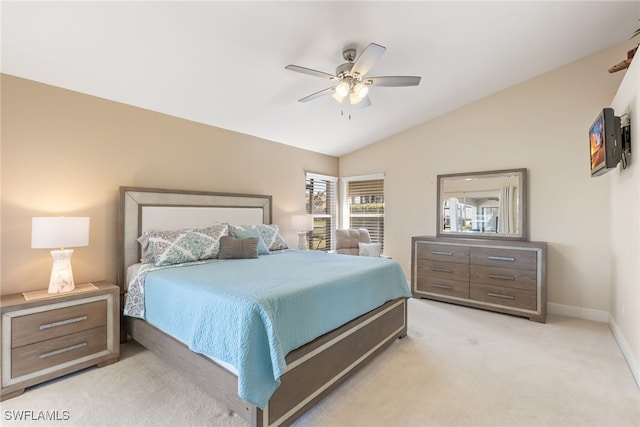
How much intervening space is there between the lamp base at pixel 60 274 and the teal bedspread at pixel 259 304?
0.61 m

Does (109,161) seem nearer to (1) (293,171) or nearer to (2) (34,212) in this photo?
(2) (34,212)

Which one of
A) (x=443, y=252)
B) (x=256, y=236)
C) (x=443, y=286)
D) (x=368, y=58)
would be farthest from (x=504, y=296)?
(x=368, y=58)

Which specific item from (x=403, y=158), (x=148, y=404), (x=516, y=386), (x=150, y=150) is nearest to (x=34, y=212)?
(x=150, y=150)

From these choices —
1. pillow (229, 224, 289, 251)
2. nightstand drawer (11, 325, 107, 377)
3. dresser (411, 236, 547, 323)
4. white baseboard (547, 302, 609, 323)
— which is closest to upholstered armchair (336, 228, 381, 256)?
dresser (411, 236, 547, 323)

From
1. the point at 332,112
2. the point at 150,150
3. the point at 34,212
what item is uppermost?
the point at 332,112

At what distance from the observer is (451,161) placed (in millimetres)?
4539

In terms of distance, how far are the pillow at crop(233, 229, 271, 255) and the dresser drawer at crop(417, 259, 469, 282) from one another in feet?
7.48

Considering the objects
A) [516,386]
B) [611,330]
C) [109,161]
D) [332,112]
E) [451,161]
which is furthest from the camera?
[451,161]

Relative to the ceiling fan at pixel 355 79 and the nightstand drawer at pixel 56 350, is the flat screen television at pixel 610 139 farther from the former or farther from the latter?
the nightstand drawer at pixel 56 350

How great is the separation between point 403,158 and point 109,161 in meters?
4.10

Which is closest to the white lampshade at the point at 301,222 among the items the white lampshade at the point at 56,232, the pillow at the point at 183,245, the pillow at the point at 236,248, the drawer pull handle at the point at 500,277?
the pillow at the point at 236,248

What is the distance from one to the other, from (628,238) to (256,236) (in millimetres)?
3585

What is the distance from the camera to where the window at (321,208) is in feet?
17.8

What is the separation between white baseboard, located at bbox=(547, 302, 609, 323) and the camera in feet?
11.5
